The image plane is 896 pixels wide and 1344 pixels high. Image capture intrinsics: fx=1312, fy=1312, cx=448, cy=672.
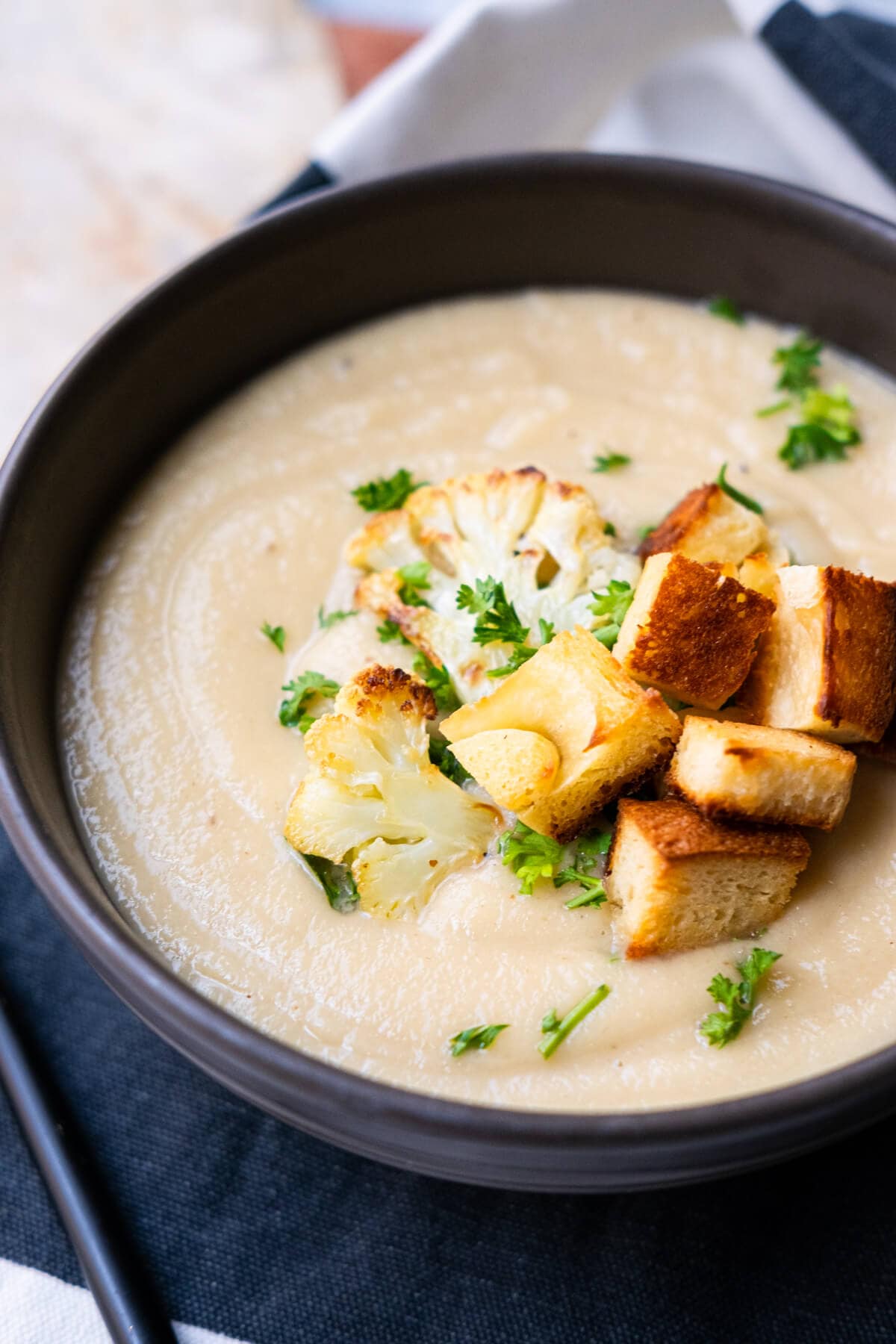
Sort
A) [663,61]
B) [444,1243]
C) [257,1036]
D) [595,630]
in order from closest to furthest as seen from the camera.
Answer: [257,1036]
[444,1243]
[595,630]
[663,61]

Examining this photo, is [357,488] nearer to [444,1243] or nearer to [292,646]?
[292,646]

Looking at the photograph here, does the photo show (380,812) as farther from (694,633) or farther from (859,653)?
(859,653)

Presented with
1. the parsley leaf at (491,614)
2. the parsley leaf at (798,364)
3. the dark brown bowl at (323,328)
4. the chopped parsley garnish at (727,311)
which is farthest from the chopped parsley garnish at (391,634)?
the chopped parsley garnish at (727,311)

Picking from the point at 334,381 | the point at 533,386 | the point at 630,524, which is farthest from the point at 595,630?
the point at 334,381

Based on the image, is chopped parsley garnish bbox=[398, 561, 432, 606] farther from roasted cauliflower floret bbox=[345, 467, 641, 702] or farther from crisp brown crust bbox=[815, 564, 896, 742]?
crisp brown crust bbox=[815, 564, 896, 742]

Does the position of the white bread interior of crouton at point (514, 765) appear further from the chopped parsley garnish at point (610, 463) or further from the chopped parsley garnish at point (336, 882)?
the chopped parsley garnish at point (610, 463)

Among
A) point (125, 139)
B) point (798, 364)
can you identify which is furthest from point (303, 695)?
point (125, 139)
